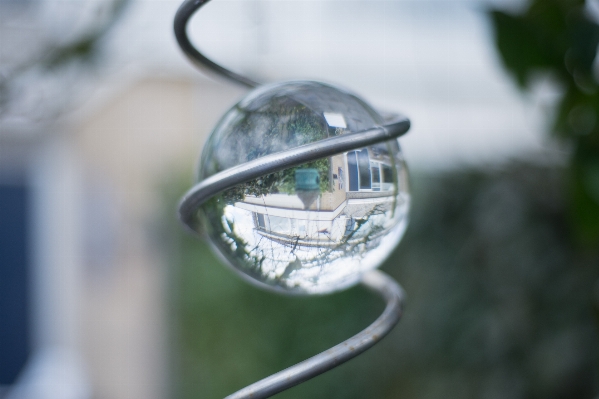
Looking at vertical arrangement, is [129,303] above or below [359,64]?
below

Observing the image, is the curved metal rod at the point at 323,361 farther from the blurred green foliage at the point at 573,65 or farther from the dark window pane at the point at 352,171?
the blurred green foliage at the point at 573,65

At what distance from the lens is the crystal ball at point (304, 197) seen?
0.40 metres

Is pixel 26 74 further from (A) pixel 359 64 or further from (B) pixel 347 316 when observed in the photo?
(B) pixel 347 316

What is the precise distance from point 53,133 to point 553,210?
377 centimetres

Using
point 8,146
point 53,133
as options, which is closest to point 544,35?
point 53,133

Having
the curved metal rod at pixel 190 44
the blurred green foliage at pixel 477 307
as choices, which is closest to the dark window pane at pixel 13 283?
the blurred green foliage at pixel 477 307

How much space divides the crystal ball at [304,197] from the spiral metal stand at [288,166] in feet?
0.05

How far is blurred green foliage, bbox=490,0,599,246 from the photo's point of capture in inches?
30.6

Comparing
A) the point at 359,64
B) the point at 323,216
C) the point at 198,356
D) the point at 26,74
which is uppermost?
the point at 359,64

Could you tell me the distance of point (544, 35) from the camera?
0.81m

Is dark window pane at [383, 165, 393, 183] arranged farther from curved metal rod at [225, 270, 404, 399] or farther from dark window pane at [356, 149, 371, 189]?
curved metal rod at [225, 270, 404, 399]

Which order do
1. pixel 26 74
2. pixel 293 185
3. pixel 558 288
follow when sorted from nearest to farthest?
pixel 293 185 < pixel 26 74 < pixel 558 288

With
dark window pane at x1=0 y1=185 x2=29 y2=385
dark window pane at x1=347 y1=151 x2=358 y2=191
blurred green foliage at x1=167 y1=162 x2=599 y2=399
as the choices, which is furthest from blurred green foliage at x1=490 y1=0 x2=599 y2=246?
dark window pane at x1=0 y1=185 x2=29 y2=385

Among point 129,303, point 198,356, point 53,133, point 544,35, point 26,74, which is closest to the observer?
point 544,35
